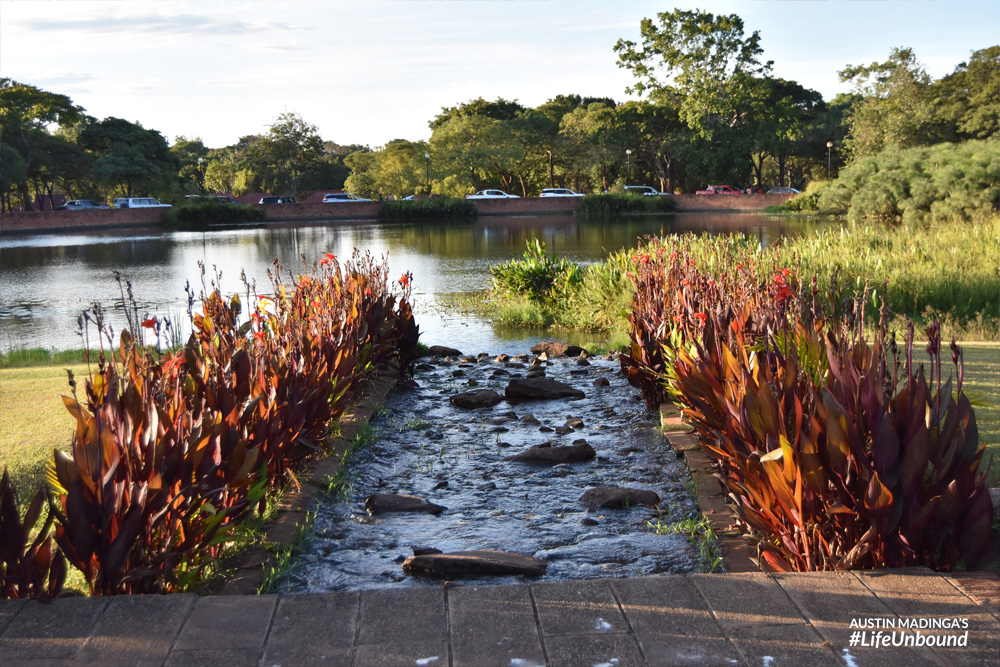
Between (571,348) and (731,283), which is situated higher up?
(731,283)

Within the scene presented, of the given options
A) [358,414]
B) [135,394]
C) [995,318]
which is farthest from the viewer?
[995,318]

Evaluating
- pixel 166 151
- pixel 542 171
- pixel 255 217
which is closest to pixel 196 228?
pixel 255 217

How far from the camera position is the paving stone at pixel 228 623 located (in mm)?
2350

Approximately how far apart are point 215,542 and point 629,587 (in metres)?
1.46

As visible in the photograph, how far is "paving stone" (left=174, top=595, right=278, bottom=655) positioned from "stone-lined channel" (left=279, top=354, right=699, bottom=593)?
61 cm

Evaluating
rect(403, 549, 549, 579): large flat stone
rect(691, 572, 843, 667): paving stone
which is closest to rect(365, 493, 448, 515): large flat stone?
rect(403, 549, 549, 579): large flat stone

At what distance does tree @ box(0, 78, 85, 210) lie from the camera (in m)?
45.1

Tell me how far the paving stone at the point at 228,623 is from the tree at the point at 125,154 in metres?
53.8

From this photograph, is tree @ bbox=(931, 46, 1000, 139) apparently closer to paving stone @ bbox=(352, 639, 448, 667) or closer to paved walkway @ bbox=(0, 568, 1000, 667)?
paved walkway @ bbox=(0, 568, 1000, 667)

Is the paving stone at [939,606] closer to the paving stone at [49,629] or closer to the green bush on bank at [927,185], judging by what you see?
the paving stone at [49,629]

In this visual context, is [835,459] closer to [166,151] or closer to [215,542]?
[215,542]

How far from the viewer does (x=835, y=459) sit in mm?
2828

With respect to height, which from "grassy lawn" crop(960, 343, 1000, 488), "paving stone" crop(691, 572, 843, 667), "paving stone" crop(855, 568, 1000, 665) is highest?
"paving stone" crop(855, 568, 1000, 665)

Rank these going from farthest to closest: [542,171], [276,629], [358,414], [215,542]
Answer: [542,171] < [358,414] < [215,542] < [276,629]
